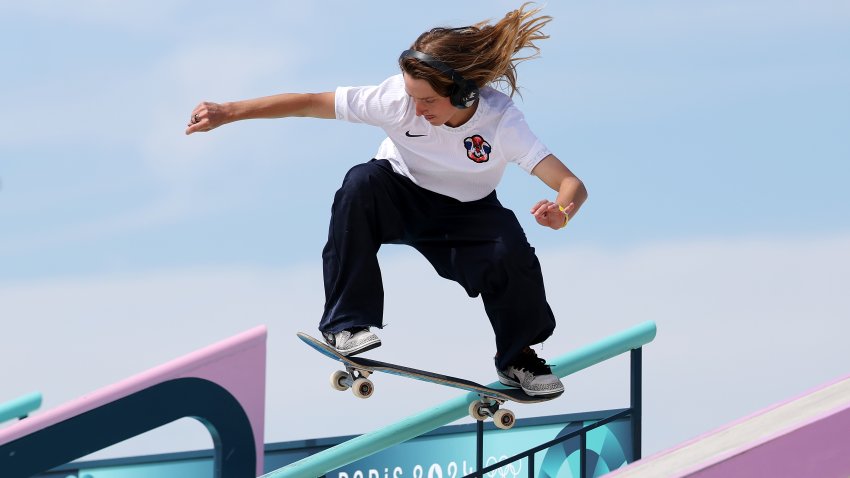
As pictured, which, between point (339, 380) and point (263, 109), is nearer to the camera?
point (263, 109)

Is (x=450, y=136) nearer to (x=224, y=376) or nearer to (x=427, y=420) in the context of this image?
(x=427, y=420)

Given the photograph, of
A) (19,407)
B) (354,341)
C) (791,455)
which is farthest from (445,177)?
(19,407)

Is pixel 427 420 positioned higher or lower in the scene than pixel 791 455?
higher

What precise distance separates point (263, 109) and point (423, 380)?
3.99ft

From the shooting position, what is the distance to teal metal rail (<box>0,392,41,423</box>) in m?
5.35

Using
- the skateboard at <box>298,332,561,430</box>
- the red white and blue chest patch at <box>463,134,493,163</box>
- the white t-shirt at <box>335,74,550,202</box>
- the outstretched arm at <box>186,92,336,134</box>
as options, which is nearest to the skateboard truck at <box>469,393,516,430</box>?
the skateboard at <box>298,332,561,430</box>

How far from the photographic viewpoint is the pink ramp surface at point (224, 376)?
3.52 m

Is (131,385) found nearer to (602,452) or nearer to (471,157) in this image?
(471,157)

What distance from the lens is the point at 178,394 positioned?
369cm

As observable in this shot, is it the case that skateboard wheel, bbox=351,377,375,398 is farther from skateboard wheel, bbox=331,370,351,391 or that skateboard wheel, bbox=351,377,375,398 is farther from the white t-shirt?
the white t-shirt

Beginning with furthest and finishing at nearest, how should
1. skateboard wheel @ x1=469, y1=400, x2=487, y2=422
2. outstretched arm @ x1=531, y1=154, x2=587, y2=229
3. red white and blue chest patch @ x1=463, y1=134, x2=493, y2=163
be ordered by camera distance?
skateboard wheel @ x1=469, y1=400, x2=487, y2=422 < red white and blue chest patch @ x1=463, y1=134, x2=493, y2=163 < outstretched arm @ x1=531, y1=154, x2=587, y2=229

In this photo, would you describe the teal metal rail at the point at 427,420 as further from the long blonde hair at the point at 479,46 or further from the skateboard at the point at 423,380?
the long blonde hair at the point at 479,46

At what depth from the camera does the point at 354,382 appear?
4328 mm

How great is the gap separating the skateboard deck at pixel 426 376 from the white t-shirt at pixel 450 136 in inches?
27.4
